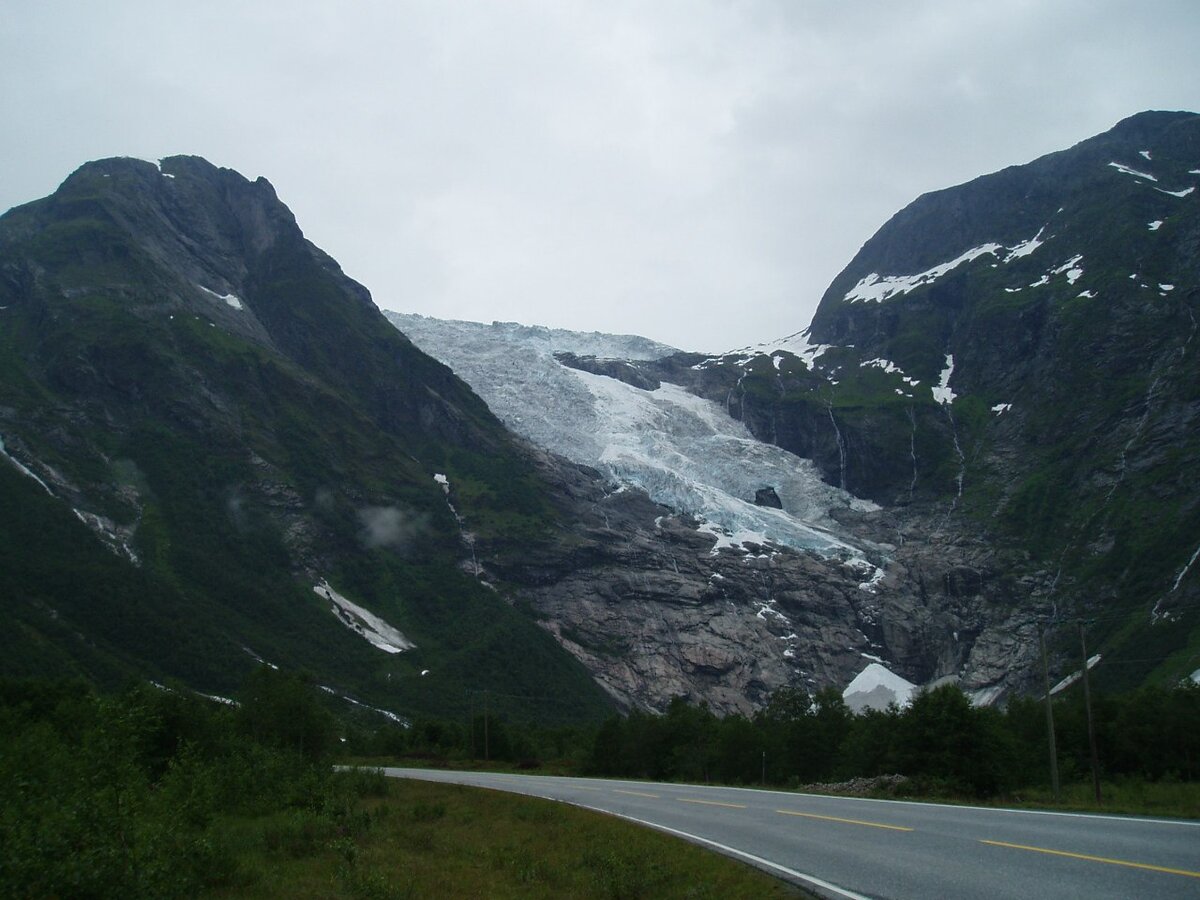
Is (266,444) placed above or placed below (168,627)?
above

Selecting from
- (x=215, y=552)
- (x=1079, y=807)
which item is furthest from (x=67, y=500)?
(x=1079, y=807)

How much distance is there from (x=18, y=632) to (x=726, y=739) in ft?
294

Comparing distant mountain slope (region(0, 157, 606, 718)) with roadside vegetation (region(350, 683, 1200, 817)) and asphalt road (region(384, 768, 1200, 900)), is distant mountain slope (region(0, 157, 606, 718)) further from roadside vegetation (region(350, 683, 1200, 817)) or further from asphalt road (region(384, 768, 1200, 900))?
asphalt road (region(384, 768, 1200, 900))

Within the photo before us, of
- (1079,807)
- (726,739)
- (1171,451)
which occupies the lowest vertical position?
(726,739)

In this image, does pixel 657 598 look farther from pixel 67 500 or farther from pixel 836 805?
pixel 836 805

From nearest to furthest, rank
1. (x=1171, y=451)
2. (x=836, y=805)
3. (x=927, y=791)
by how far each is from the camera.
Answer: (x=836, y=805)
(x=927, y=791)
(x=1171, y=451)

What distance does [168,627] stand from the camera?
418 feet

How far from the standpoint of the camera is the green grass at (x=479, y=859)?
44.1 ft

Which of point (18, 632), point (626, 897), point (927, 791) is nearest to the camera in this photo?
point (626, 897)

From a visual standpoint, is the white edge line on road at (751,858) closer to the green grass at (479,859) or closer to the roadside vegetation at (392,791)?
the green grass at (479,859)

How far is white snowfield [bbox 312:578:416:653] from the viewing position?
157 metres

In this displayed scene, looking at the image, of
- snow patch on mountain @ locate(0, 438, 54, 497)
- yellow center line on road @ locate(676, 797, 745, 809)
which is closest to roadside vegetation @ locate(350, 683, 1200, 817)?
yellow center line on road @ locate(676, 797, 745, 809)

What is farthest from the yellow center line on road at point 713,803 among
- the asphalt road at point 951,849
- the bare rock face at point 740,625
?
the bare rock face at point 740,625

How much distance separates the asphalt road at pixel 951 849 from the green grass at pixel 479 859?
0.94 meters
